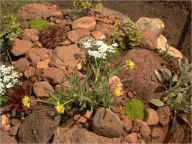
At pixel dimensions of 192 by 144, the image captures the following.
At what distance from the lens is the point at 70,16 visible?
4.78 meters

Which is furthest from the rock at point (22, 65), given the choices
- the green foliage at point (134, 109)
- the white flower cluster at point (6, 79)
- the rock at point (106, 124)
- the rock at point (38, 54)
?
the green foliage at point (134, 109)

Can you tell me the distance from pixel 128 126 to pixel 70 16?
3.59m

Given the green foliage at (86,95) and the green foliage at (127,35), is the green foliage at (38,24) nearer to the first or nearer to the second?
the green foliage at (127,35)

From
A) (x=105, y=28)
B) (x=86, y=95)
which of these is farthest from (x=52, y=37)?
(x=86, y=95)

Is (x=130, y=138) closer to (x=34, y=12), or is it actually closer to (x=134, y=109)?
(x=134, y=109)

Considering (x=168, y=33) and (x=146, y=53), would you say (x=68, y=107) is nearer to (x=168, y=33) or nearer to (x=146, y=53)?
(x=146, y=53)

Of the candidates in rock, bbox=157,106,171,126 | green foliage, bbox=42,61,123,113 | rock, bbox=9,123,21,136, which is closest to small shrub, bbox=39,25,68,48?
green foliage, bbox=42,61,123,113

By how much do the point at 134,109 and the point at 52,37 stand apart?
98.8 inches

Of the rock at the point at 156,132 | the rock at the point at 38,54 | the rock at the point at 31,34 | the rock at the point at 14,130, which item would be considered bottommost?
the rock at the point at 14,130

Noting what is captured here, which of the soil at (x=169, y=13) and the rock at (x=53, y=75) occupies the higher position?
the soil at (x=169, y=13)

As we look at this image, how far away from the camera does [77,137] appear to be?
96.3 inches

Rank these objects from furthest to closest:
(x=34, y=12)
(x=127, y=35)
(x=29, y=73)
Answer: (x=34, y=12), (x=127, y=35), (x=29, y=73)

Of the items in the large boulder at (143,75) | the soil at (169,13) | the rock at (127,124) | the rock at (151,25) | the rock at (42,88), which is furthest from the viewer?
the soil at (169,13)

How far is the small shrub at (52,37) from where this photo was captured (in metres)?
3.81
